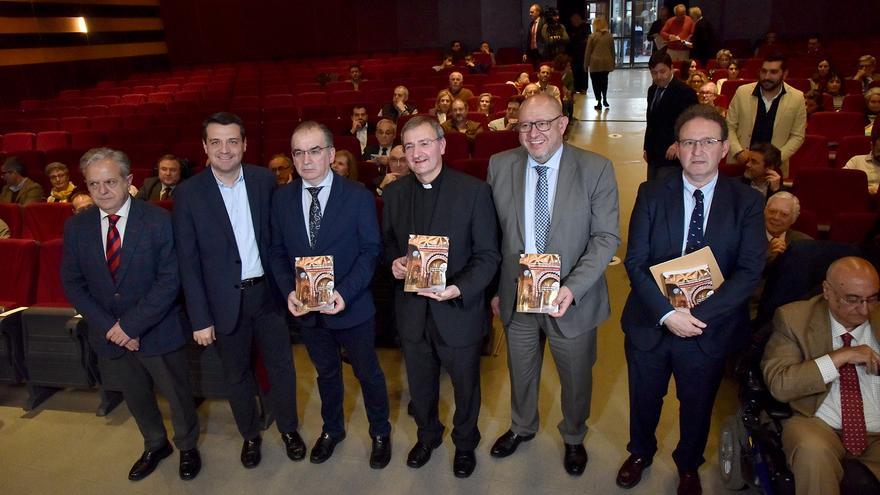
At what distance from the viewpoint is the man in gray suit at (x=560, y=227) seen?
91.3 inches

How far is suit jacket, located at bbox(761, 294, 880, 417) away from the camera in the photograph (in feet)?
6.93

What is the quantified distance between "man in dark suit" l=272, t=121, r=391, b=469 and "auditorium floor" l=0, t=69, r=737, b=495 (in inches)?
23.7

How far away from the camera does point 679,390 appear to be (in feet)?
7.88

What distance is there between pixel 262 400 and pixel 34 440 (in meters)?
1.27

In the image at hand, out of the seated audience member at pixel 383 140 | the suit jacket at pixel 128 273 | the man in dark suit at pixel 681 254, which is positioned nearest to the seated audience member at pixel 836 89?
the seated audience member at pixel 383 140

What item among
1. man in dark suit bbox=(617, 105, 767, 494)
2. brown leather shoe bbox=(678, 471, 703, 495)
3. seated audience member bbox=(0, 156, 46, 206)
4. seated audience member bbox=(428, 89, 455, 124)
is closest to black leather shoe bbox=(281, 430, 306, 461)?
man in dark suit bbox=(617, 105, 767, 494)

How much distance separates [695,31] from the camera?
423 inches

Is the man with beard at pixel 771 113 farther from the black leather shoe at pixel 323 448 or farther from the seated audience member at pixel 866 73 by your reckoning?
the seated audience member at pixel 866 73

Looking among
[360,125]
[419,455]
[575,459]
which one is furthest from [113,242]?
[360,125]

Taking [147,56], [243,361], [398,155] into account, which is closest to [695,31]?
[398,155]

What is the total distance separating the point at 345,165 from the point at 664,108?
2285 millimetres

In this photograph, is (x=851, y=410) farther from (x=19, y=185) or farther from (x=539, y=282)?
(x=19, y=185)

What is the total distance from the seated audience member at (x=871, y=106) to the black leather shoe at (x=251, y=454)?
6.43 meters

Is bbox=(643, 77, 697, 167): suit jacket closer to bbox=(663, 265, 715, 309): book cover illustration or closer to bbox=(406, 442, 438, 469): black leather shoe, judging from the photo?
bbox=(663, 265, 715, 309): book cover illustration
